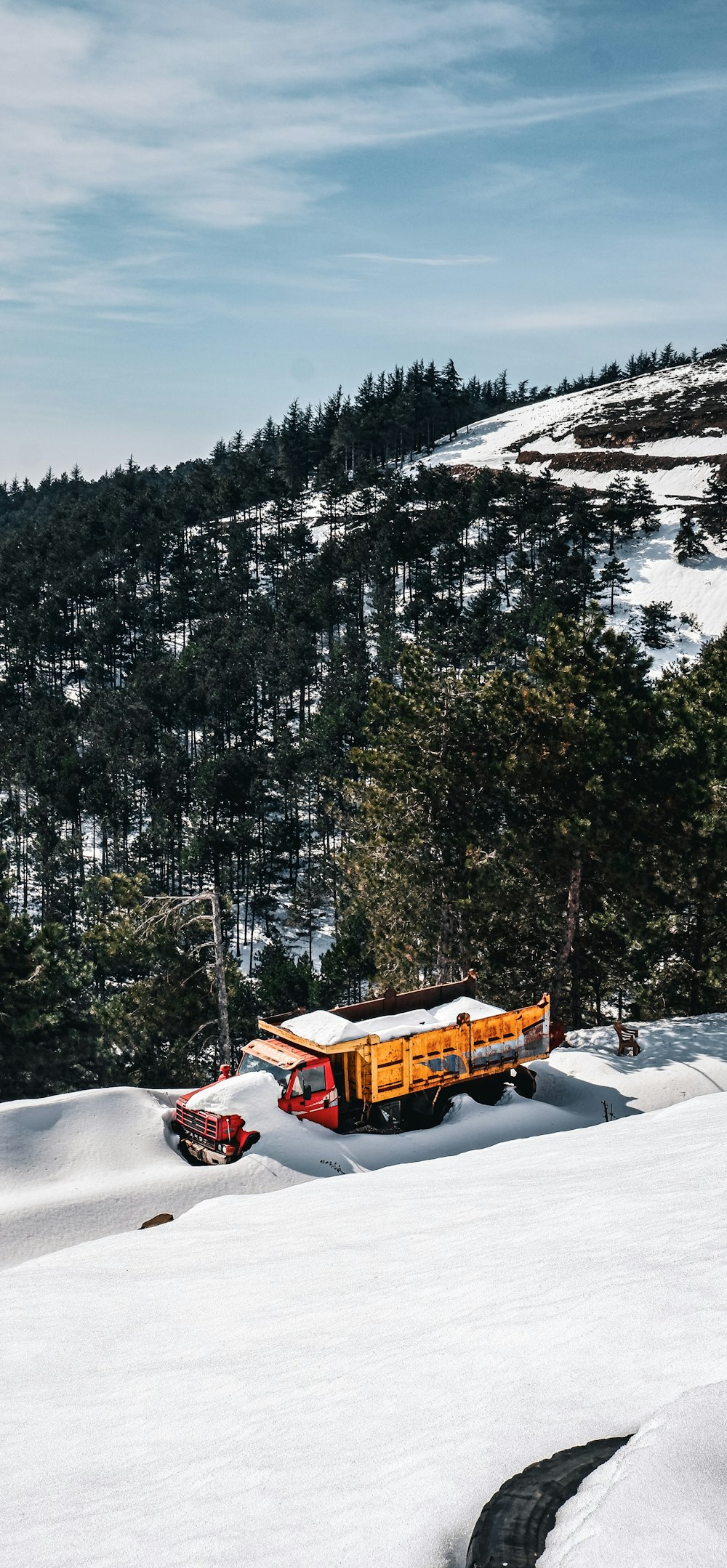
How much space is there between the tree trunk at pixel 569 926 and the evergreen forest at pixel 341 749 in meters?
0.09

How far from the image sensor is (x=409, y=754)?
25078 millimetres

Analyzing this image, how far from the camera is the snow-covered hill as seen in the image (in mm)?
98812

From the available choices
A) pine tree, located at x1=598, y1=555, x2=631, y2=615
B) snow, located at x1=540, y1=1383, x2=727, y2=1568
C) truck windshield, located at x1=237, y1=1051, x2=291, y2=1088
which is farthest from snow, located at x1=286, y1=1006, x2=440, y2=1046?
pine tree, located at x1=598, y1=555, x2=631, y2=615

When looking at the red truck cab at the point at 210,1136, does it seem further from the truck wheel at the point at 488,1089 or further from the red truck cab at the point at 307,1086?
the truck wheel at the point at 488,1089

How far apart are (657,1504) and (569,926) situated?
69.9 feet

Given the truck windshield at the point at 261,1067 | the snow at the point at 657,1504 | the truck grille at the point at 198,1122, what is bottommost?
the truck grille at the point at 198,1122

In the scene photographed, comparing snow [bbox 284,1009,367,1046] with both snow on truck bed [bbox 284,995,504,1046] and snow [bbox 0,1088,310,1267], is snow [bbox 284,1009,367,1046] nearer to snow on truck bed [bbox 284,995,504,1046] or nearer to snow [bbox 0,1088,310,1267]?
snow on truck bed [bbox 284,995,504,1046]

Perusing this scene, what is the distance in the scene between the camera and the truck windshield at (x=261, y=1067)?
15570 mm

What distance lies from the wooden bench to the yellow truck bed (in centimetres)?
284

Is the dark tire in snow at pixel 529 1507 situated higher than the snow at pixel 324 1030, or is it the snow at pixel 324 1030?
the dark tire in snow at pixel 529 1507

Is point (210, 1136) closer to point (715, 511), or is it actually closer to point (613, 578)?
point (613, 578)

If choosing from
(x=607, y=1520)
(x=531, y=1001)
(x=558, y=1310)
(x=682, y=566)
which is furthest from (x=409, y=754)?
(x=682, y=566)

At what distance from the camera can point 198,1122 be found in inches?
592

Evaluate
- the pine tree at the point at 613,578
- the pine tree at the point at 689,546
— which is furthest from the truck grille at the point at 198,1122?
the pine tree at the point at 689,546
